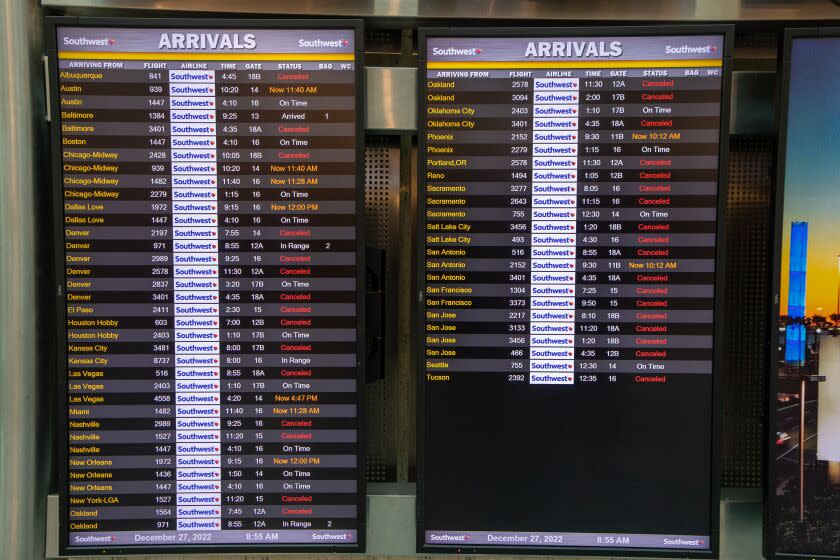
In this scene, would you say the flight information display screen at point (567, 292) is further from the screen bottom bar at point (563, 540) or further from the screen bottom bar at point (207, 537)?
the screen bottom bar at point (207, 537)

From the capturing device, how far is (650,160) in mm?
1938

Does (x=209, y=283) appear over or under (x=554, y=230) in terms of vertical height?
under

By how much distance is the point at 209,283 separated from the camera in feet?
6.46

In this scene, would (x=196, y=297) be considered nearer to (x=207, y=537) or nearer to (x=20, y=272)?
(x=20, y=272)

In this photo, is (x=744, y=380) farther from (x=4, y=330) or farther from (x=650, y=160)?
(x=4, y=330)

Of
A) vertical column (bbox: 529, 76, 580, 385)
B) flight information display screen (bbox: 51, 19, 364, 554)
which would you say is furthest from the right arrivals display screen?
flight information display screen (bbox: 51, 19, 364, 554)

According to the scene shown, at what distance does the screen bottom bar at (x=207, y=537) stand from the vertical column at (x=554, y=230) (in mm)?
962

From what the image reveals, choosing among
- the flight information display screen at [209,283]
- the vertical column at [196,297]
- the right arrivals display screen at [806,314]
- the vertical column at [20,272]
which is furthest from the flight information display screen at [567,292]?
the vertical column at [20,272]

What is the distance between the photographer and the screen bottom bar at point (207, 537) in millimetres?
1991

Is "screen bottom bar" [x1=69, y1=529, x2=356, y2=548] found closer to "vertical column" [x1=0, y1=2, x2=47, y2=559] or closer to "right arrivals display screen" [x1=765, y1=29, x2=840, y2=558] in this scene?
"vertical column" [x1=0, y1=2, x2=47, y2=559]

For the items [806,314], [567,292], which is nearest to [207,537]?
[567,292]

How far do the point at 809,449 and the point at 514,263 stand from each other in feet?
4.08

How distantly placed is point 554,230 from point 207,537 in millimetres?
1694

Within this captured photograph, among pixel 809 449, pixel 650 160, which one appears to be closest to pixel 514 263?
pixel 650 160
